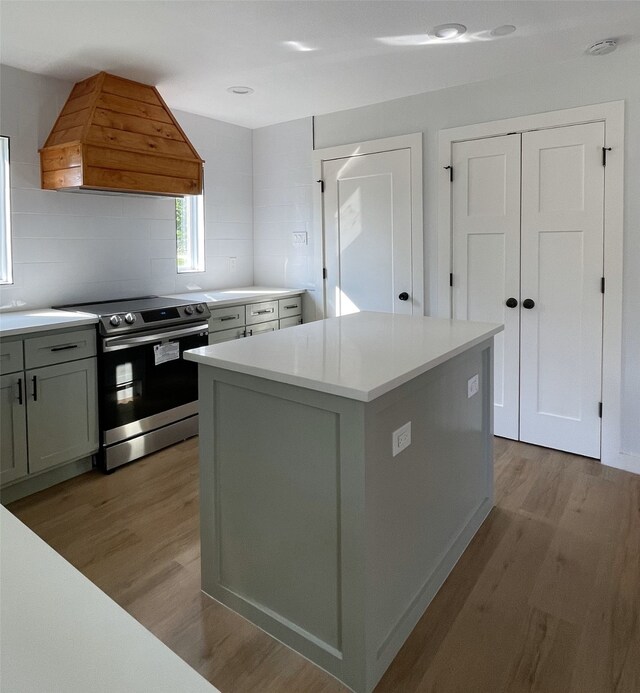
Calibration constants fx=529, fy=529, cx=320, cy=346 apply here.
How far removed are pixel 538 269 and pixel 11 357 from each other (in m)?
3.08

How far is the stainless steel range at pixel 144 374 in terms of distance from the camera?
10.2ft

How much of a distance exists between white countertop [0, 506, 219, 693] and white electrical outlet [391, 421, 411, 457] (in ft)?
3.76

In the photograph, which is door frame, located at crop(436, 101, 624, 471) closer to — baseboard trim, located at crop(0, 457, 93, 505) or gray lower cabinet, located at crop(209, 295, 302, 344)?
gray lower cabinet, located at crop(209, 295, 302, 344)

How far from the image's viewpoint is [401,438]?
172 cm

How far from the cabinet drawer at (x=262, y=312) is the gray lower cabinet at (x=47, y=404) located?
4.33 feet

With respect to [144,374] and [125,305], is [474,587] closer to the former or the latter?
[144,374]

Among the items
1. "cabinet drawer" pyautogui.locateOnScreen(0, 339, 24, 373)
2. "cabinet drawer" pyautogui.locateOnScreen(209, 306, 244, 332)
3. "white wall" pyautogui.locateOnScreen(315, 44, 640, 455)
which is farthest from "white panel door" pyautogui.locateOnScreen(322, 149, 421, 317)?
"cabinet drawer" pyautogui.locateOnScreen(0, 339, 24, 373)

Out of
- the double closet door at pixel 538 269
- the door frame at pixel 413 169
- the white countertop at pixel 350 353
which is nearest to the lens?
the white countertop at pixel 350 353

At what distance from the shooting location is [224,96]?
377 centimetres

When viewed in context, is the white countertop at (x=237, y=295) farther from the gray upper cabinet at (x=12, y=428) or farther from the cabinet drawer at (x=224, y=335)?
the gray upper cabinet at (x=12, y=428)

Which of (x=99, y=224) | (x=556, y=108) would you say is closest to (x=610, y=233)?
(x=556, y=108)

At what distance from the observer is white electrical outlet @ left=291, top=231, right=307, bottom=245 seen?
457 cm

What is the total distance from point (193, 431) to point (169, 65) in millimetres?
2326

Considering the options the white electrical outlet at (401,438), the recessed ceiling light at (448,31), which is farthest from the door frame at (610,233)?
the white electrical outlet at (401,438)
